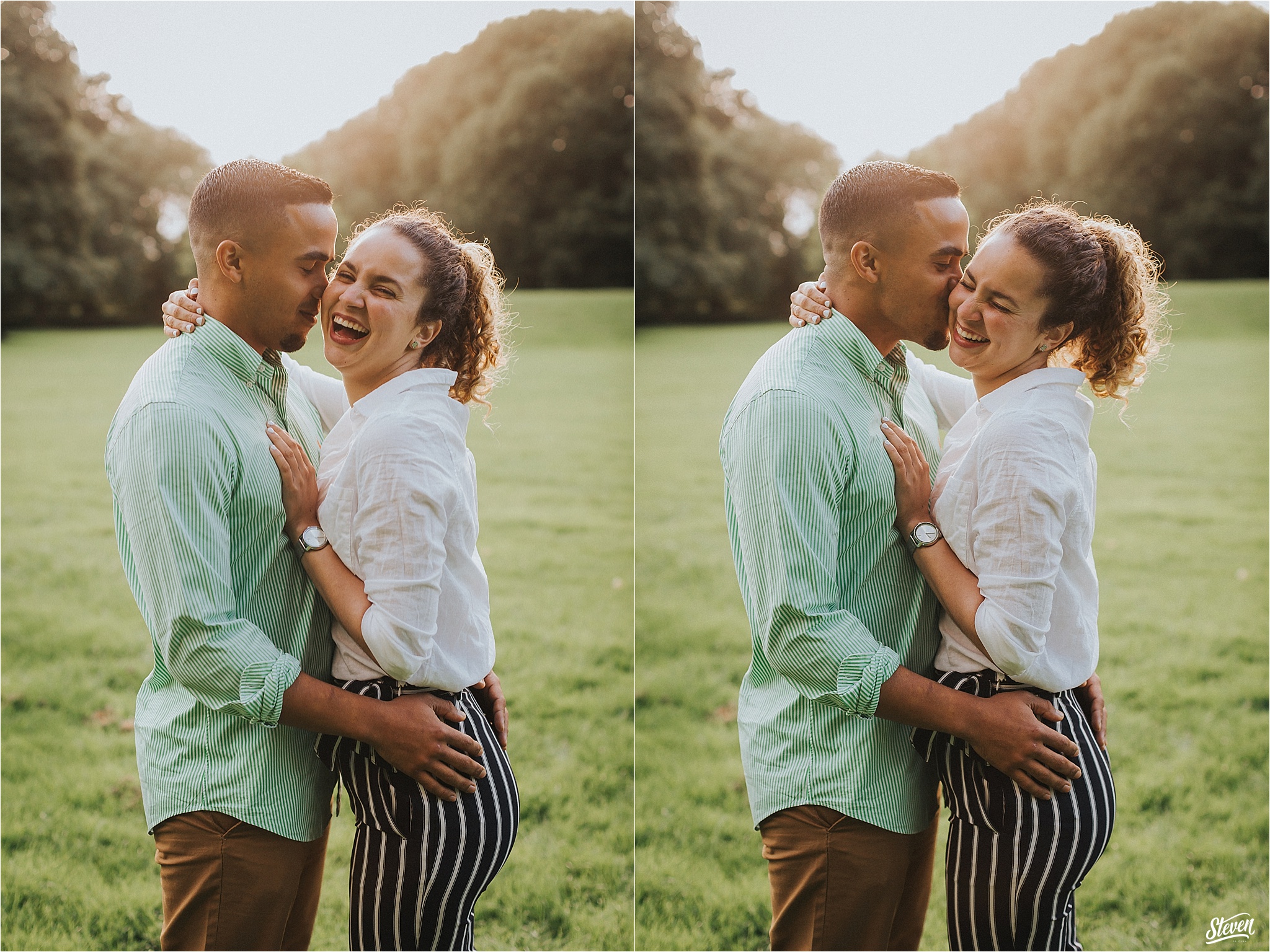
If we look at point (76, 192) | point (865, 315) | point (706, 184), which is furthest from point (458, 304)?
point (76, 192)

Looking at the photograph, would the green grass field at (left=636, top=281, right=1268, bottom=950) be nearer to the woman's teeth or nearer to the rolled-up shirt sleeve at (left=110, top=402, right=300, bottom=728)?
the woman's teeth

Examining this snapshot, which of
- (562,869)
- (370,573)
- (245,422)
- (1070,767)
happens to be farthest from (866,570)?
(562,869)

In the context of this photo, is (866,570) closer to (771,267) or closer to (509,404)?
(771,267)

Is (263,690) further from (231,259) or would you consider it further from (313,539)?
(231,259)

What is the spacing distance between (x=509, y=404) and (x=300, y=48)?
128 centimetres

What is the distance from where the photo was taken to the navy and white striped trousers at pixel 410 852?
1842 millimetres

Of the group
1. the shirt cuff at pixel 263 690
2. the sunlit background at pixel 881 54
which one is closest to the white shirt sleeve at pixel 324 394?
the shirt cuff at pixel 263 690

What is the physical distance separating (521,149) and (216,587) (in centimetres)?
182

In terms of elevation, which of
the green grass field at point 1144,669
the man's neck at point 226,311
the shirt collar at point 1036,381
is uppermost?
the man's neck at point 226,311

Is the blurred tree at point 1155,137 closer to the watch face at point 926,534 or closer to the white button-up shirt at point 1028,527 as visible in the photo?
the white button-up shirt at point 1028,527

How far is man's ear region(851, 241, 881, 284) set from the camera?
1993mm

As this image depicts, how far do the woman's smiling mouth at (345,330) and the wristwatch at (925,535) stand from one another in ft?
3.57

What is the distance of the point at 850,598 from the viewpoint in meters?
1.97

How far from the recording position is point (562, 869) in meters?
3.12
